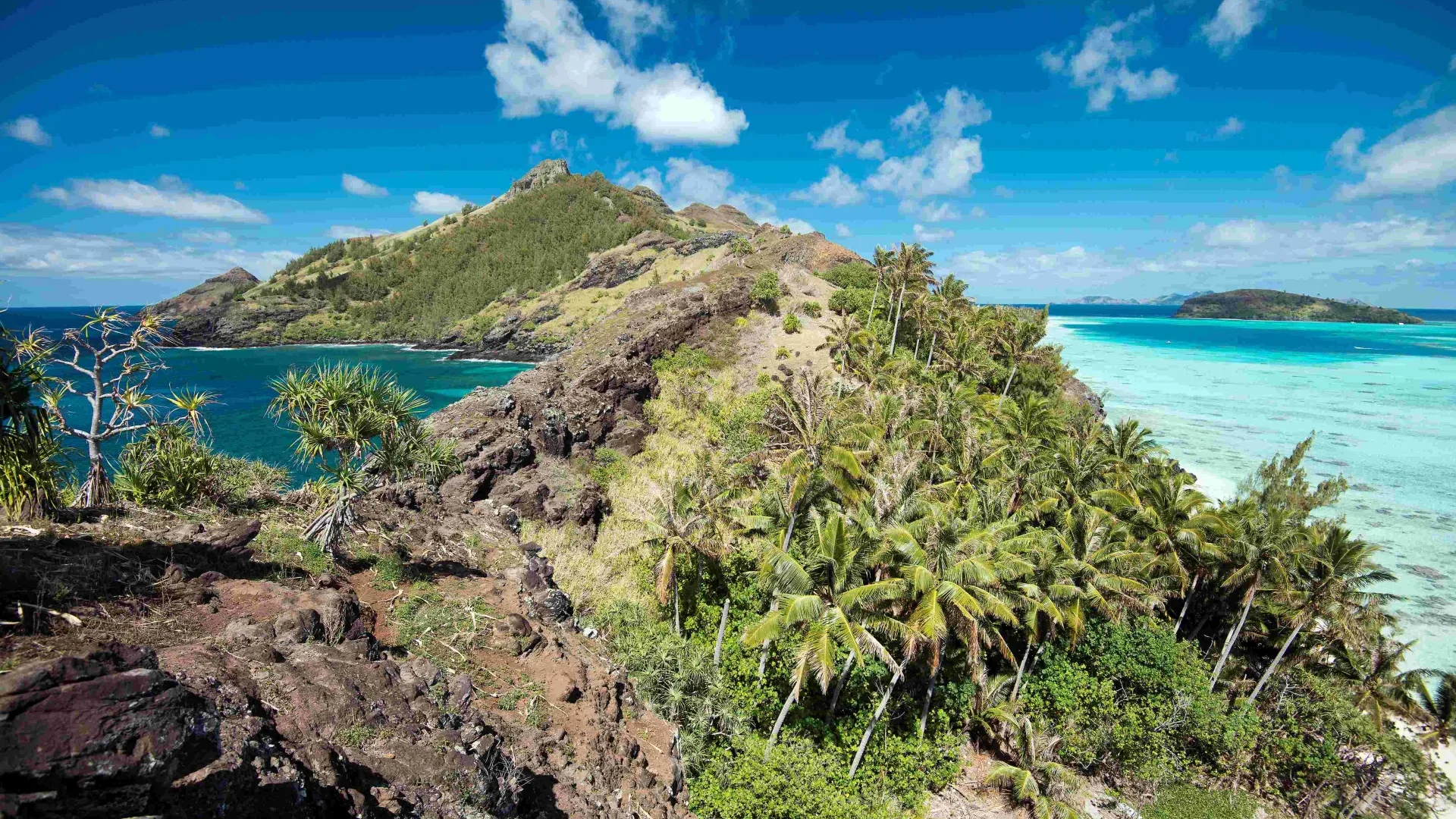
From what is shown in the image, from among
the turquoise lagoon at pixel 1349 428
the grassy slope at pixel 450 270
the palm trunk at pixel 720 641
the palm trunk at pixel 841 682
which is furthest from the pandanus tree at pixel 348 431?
the grassy slope at pixel 450 270

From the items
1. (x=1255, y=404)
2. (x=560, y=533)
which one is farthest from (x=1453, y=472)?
(x=560, y=533)

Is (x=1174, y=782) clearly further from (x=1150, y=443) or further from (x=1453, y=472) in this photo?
(x=1453, y=472)

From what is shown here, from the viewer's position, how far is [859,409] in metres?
42.6

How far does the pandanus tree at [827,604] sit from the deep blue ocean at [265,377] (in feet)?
110

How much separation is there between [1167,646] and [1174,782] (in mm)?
6268

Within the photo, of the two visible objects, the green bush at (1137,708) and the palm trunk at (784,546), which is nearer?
the palm trunk at (784,546)

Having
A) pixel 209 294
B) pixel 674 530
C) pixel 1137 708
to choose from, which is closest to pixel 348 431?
pixel 674 530

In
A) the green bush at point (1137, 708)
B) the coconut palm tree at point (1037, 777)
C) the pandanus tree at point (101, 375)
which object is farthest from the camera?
the green bush at point (1137, 708)

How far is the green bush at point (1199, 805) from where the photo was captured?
25656 millimetres

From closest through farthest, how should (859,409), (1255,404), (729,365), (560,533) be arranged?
(560,533)
(859,409)
(729,365)
(1255,404)

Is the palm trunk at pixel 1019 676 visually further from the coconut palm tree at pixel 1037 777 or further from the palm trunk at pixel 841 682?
the palm trunk at pixel 841 682

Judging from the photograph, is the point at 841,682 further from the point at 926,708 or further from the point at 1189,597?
the point at 1189,597

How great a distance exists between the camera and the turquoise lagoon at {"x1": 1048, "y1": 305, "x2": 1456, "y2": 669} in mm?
47906

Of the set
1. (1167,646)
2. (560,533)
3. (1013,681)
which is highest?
(560,533)
